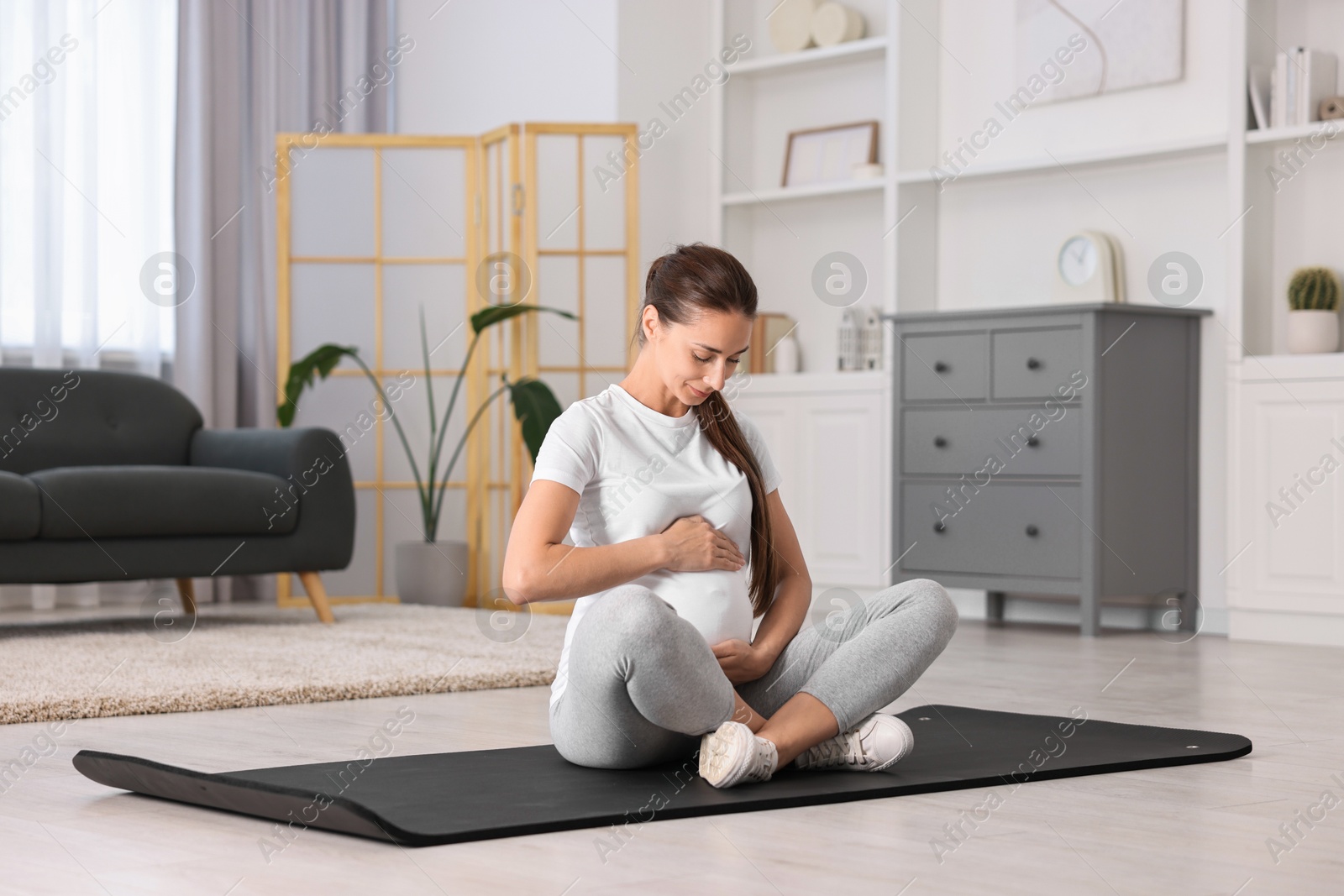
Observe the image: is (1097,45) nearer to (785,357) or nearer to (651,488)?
(785,357)

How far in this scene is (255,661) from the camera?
11.1 feet

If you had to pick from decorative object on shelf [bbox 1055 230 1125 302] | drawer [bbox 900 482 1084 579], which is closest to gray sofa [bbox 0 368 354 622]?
drawer [bbox 900 482 1084 579]

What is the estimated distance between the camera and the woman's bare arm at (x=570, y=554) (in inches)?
73.0

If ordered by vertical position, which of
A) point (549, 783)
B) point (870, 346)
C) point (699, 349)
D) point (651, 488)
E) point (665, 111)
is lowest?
point (549, 783)

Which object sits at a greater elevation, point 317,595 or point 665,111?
point 665,111

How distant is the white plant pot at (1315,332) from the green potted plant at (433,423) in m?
2.20

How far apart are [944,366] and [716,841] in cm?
318

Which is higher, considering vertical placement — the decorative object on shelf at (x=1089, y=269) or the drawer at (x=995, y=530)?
the decorative object on shelf at (x=1089, y=269)

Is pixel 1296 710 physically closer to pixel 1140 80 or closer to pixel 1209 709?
pixel 1209 709

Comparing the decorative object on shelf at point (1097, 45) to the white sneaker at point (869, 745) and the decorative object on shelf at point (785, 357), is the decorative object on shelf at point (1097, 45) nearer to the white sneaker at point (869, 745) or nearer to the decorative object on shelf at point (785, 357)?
the decorative object on shelf at point (785, 357)

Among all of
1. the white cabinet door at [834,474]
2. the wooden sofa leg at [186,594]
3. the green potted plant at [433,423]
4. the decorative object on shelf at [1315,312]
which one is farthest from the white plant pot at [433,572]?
the decorative object on shelf at [1315,312]

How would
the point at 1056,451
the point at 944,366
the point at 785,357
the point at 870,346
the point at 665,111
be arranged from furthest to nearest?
1. the point at 665,111
2. the point at 785,357
3. the point at 870,346
4. the point at 944,366
5. the point at 1056,451

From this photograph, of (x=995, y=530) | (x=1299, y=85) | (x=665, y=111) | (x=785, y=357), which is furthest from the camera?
(x=665, y=111)

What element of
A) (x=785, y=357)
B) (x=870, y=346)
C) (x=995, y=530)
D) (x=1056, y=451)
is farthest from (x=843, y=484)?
(x=1056, y=451)
